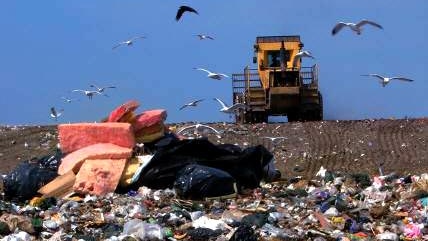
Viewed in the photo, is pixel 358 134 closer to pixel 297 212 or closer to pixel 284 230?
pixel 297 212

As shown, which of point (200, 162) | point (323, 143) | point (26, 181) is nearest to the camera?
point (26, 181)

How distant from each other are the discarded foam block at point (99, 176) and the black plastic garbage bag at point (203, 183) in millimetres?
632

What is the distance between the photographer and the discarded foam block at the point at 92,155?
7879 mm

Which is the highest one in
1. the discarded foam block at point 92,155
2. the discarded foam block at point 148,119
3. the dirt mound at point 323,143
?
the discarded foam block at point 148,119

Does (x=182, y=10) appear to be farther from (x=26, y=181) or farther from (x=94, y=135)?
(x=26, y=181)

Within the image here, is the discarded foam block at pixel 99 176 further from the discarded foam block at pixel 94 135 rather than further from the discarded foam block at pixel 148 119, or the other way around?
the discarded foam block at pixel 148 119

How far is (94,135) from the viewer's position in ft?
27.8

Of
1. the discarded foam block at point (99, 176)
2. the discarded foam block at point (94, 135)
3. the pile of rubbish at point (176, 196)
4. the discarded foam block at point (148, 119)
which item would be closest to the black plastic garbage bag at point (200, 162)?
the pile of rubbish at point (176, 196)

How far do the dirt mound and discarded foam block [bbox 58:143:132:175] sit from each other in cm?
368

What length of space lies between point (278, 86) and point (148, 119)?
10032 mm

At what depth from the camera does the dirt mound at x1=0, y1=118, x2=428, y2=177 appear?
39.9ft

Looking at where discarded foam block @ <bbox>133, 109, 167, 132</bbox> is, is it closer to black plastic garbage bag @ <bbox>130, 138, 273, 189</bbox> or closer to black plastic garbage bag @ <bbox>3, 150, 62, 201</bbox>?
black plastic garbage bag @ <bbox>130, 138, 273, 189</bbox>

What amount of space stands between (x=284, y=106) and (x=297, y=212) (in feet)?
Result: 39.3

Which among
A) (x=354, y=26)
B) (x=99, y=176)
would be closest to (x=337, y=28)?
(x=354, y=26)
